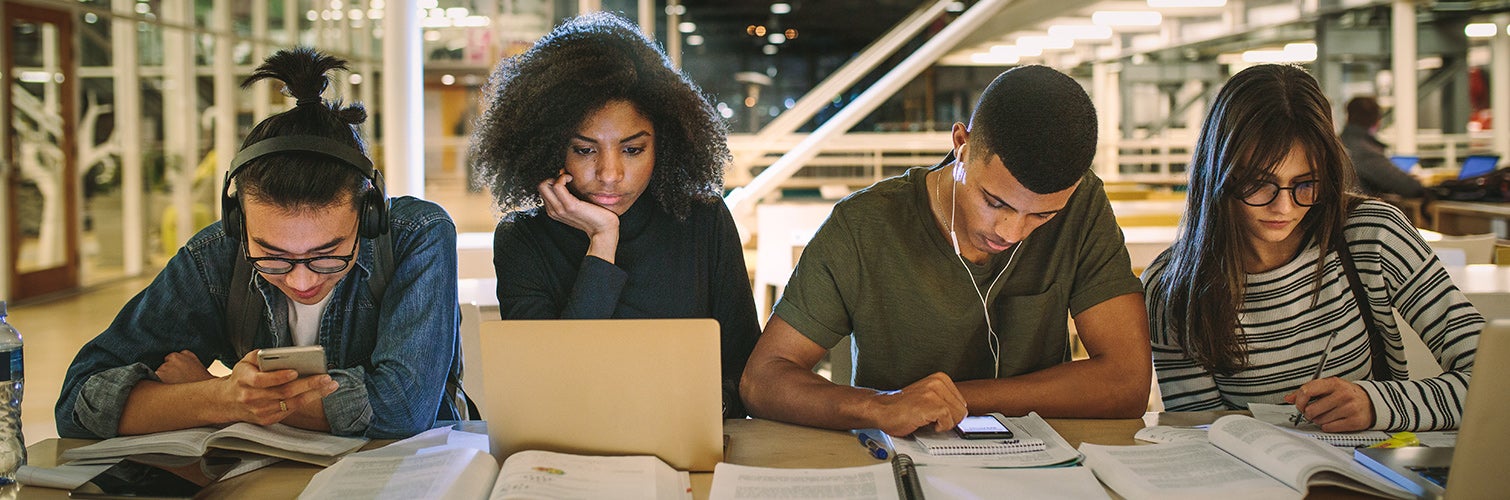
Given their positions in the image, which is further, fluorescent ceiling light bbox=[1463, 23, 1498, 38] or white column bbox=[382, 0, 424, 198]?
fluorescent ceiling light bbox=[1463, 23, 1498, 38]

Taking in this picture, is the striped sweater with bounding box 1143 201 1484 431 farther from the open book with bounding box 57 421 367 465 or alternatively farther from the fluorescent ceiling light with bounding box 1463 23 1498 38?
the fluorescent ceiling light with bounding box 1463 23 1498 38

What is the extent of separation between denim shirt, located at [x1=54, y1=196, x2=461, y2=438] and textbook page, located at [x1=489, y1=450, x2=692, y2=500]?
358mm

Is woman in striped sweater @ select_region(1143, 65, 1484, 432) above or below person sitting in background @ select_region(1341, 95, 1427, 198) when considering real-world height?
below

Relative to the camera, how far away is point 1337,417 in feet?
5.24

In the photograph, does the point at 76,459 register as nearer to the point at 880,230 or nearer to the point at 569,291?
the point at 569,291

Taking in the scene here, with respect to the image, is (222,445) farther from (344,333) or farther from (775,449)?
(775,449)

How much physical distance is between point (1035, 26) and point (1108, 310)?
28.1 ft

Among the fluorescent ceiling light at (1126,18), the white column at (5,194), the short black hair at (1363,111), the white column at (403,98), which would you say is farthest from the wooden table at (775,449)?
the fluorescent ceiling light at (1126,18)

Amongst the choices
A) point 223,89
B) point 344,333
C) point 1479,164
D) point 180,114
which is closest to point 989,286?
point 344,333

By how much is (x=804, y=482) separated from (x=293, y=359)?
73cm

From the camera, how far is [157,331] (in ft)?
5.86

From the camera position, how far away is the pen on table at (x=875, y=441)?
4.98ft

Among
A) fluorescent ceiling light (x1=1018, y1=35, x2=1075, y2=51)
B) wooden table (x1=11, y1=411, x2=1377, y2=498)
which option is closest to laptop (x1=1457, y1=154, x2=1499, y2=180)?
fluorescent ceiling light (x1=1018, y1=35, x2=1075, y2=51)

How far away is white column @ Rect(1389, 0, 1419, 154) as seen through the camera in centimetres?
939
